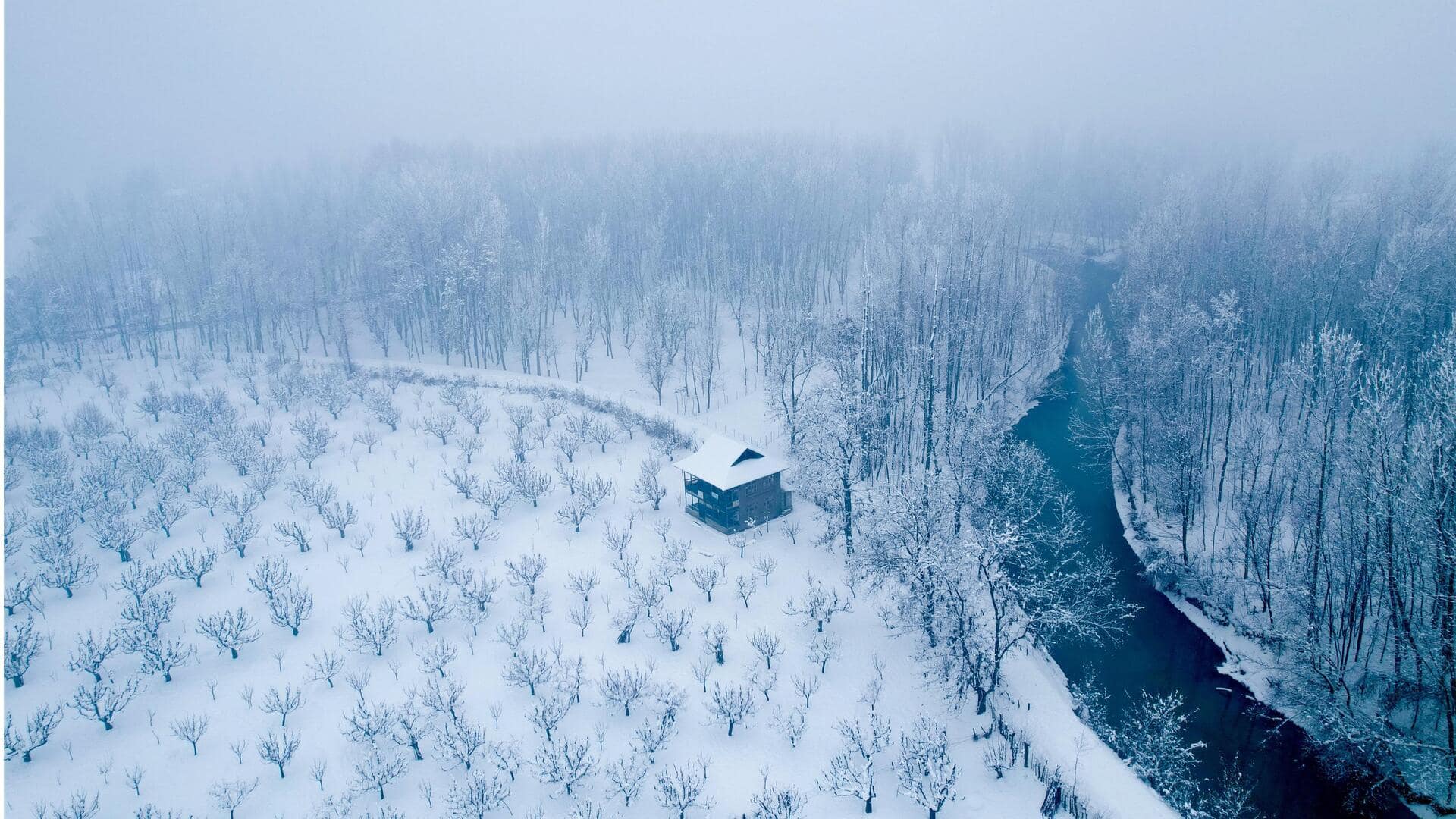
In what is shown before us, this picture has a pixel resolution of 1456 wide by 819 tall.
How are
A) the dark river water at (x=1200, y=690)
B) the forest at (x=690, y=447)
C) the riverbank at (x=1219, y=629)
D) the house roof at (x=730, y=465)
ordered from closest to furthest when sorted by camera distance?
1. the forest at (x=690, y=447)
2. the dark river water at (x=1200, y=690)
3. the riverbank at (x=1219, y=629)
4. the house roof at (x=730, y=465)

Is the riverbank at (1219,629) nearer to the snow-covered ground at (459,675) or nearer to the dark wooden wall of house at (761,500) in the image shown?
the snow-covered ground at (459,675)

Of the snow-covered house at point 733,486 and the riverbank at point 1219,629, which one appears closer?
the riverbank at point 1219,629

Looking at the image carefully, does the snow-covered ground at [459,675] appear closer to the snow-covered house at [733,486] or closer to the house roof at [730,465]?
the snow-covered house at [733,486]

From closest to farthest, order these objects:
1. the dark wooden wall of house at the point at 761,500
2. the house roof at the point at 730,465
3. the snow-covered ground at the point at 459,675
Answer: the snow-covered ground at the point at 459,675, the house roof at the point at 730,465, the dark wooden wall of house at the point at 761,500

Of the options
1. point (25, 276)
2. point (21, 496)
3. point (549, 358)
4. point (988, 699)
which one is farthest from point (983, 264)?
point (25, 276)

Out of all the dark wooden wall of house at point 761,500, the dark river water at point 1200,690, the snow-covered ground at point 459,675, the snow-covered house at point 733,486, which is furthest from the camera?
the dark wooden wall of house at point 761,500

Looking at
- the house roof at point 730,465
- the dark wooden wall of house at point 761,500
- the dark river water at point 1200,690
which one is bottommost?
the dark river water at point 1200,690

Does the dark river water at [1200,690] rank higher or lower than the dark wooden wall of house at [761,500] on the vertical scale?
lower

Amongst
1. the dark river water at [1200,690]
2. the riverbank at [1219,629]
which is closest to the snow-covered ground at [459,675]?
the dark river water at [1200,690]
